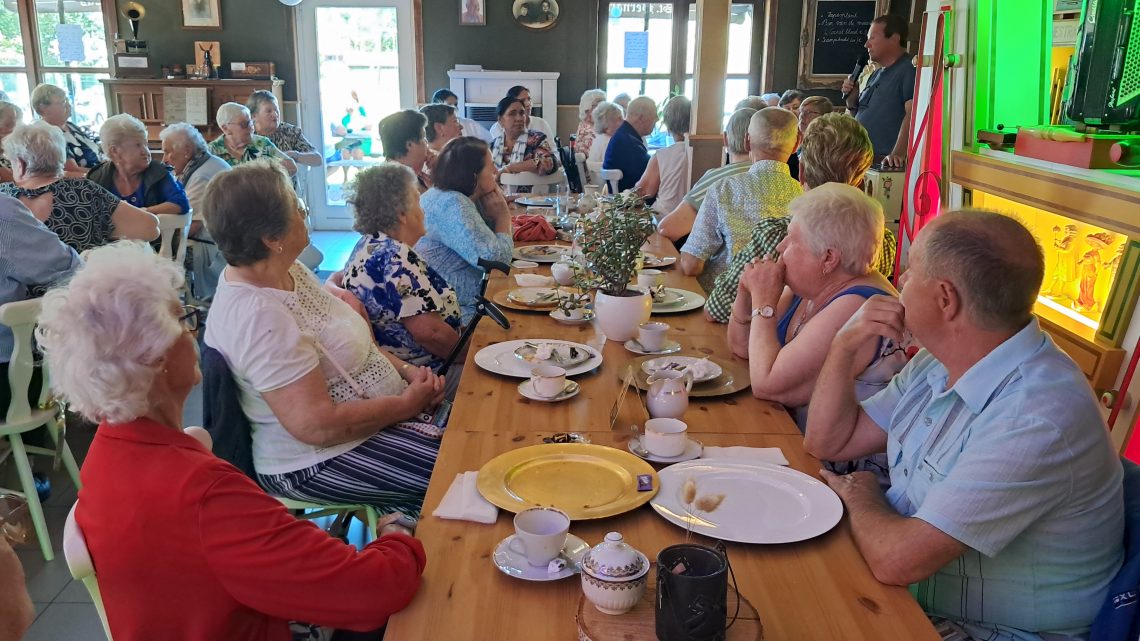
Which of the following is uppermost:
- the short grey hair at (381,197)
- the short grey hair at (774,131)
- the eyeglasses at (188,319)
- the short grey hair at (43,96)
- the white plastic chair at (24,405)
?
the short grey hair at (43,96)

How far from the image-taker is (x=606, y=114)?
6734mm

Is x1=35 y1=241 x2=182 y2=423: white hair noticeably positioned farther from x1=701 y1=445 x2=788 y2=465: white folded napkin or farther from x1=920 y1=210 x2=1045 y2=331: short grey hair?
x1=920 y1=210 x2=1045 y2=331: short grey hair

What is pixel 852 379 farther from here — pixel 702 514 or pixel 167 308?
pixel 167 308

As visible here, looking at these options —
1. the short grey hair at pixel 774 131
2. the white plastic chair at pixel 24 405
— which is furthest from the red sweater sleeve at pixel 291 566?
the short grey hair at pixel 774 131

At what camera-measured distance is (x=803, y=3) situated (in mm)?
8219

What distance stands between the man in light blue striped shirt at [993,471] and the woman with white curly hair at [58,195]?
339 cm

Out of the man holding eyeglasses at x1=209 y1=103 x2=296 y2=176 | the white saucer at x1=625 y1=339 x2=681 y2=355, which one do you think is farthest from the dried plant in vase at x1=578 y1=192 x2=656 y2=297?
the man holding eyeglasses at x1=209 y1=103 x2=296 y2=176

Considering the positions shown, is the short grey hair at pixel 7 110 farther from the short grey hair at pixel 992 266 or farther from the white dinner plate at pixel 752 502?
the short grey hair at pixel 992 266

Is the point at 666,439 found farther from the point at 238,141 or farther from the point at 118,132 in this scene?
the point at 238,141

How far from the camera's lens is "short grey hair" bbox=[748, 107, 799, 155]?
3.42 m

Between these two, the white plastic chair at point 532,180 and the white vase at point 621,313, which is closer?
the white vase at point 621,313

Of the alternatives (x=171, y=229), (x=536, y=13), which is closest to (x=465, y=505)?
(x=171, y=229)

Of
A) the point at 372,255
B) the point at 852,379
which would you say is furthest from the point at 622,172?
the point at 852,379

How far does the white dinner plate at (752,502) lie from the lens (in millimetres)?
1397
